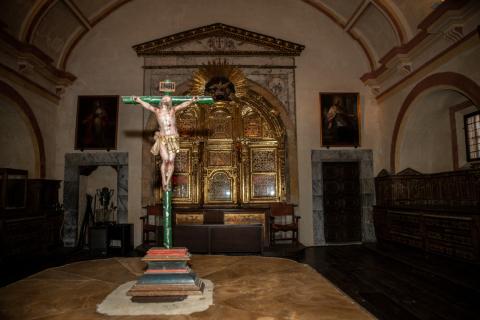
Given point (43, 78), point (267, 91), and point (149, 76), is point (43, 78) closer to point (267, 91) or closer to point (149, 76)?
point (149, 76)

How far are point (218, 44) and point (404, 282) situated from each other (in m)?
7.51

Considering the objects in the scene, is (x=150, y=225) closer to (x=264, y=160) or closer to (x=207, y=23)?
(x=264, y=160)

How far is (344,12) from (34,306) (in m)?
9.66

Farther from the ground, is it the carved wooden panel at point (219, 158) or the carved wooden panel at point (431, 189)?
the carved wooden panel at point (219, 158)

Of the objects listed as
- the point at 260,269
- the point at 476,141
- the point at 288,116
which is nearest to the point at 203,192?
the point at 288,116

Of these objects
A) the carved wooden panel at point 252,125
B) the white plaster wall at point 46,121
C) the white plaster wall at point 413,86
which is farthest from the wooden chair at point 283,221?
the white plaster wall at point 46,121

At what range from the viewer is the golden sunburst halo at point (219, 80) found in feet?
29.4

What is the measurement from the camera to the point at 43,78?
8.41 meters

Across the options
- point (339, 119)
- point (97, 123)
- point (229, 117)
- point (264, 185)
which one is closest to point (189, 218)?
point (264, 185)

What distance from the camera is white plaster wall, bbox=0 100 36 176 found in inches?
300

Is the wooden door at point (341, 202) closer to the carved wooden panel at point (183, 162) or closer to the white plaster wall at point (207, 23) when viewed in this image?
the white plaster wall at point (207, 23)

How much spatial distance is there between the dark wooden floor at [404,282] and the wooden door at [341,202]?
4.77ft

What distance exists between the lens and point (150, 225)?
27.3ft

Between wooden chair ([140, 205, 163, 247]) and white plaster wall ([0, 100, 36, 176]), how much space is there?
3055 millimetres
